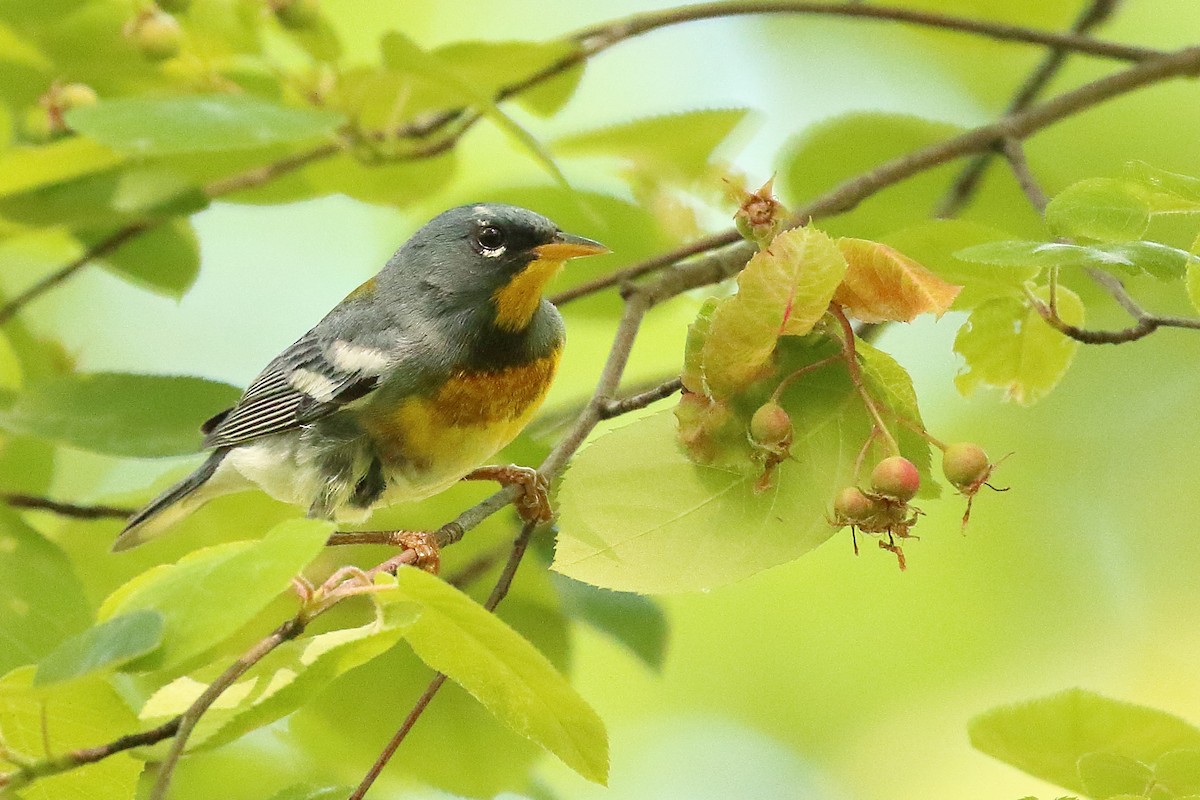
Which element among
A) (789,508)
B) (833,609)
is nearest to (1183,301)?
(833,609)

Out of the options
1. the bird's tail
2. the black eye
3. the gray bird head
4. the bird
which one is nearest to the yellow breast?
the bird

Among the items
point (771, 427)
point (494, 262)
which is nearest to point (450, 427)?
point (494, 262)

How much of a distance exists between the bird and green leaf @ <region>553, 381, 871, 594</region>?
940 millimetres

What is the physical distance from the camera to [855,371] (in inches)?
56.1

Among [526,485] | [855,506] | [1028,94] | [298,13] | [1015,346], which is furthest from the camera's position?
[1028,94]

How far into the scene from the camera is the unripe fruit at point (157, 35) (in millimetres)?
2537

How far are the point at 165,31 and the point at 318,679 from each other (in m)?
1.74

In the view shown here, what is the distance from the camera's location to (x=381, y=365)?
2.58m

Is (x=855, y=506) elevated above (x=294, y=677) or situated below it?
above

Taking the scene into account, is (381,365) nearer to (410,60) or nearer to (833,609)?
(410,60)

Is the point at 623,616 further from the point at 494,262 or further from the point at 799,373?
the point at 799,373

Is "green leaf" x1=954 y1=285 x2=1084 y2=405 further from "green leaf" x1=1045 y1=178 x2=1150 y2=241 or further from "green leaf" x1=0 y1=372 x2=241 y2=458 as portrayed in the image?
"green leaf" x1=0 y1=372 x2=241 y2=458

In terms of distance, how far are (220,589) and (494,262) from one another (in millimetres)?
1579

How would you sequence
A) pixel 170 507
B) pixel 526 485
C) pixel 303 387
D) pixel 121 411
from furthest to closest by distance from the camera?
pixel 303 387 → pixel 170 507 → pixel 121 411 → pixel 526 485
